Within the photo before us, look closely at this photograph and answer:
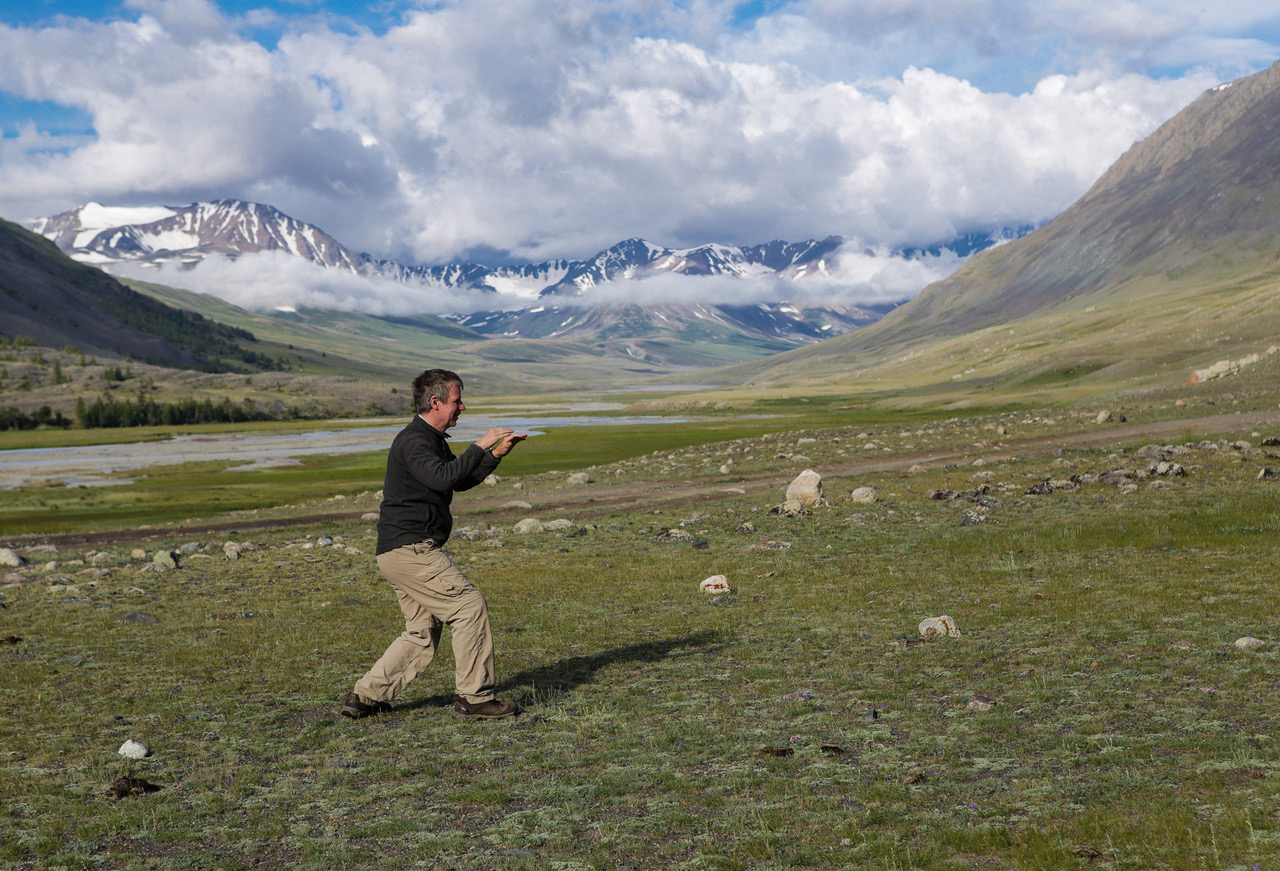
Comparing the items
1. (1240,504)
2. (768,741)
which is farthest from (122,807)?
(1240,504)

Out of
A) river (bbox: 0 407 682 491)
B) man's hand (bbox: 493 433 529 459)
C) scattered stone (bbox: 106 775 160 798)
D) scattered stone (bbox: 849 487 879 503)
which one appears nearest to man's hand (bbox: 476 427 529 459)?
man's hand (bbox: 493 433 529 459)

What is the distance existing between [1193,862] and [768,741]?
434 cm

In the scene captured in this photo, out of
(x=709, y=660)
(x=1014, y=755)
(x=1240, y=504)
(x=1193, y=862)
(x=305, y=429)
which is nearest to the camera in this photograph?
(x=1193, y=862)

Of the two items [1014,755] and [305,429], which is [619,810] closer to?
[1014,755]

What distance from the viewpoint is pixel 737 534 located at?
2759 cm

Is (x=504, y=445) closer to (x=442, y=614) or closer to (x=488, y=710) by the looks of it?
(x=442, y=614)

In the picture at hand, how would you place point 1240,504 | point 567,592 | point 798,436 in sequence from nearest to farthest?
1. point 567,592
2. point 1240,504
3. point 798,436

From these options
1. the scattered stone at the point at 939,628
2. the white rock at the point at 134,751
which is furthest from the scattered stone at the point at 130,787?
the scattered stone at the point at 939,628

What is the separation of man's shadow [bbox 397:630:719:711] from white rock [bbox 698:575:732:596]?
3.43m

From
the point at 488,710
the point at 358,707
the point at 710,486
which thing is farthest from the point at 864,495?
the point at 358,707

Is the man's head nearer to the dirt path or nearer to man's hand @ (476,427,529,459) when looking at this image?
man's hand @ (476,427,529,459)

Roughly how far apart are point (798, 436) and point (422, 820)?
60236 mm

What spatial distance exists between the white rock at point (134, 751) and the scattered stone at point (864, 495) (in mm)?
25535

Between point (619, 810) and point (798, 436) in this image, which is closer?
point (619, 810)
